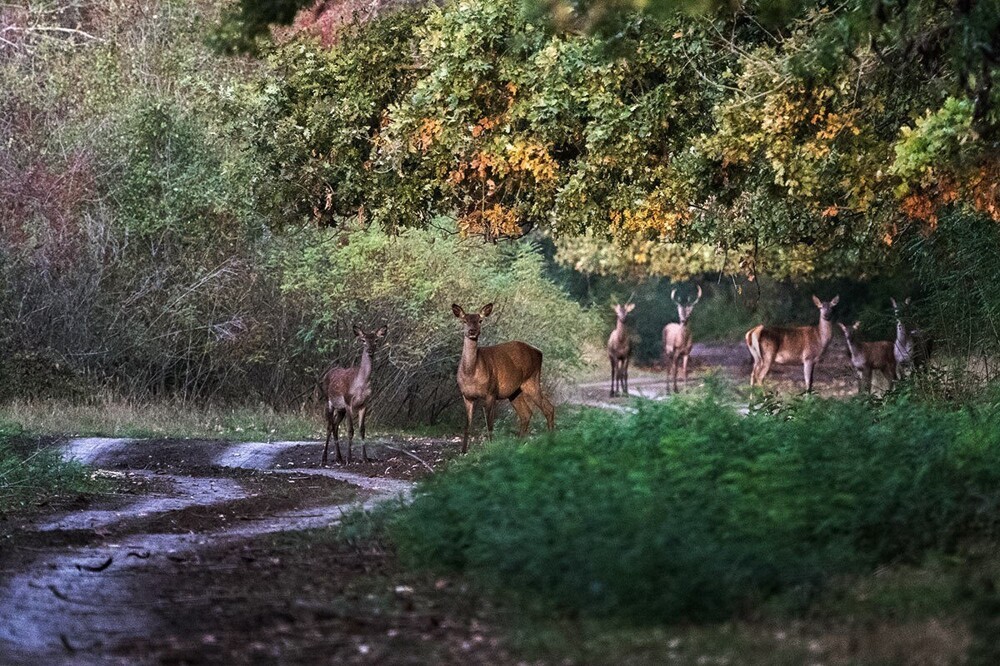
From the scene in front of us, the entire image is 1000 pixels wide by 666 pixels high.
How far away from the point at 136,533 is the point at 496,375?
8387mm

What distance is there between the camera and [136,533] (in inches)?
521

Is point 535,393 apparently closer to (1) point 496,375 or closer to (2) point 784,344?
(1) point 496,375

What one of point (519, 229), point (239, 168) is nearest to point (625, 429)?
point (519, 229)

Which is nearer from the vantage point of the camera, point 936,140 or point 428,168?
point 936,140

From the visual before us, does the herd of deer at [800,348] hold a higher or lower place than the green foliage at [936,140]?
lower

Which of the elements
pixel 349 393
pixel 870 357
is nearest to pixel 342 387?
pixel 349 393

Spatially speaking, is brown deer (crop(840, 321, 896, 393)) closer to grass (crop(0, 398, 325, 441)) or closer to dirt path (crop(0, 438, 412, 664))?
grass (crop(0, 398, 325, 441))

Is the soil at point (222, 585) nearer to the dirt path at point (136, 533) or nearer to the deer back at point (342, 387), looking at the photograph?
the dirt path at point (136, 533)

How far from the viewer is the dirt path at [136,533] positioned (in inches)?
342

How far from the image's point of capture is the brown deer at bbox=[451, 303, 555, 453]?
20734 millimetres

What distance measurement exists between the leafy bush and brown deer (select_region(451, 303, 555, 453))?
833cm

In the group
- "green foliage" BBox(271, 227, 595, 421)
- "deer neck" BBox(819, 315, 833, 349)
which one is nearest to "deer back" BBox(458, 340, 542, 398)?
"green foliage" BBox(271, 227, 595, 421)

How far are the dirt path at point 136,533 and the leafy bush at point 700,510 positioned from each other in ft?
5.81

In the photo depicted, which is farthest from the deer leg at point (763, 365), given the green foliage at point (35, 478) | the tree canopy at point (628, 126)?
the green foliage at point (35, 478)
